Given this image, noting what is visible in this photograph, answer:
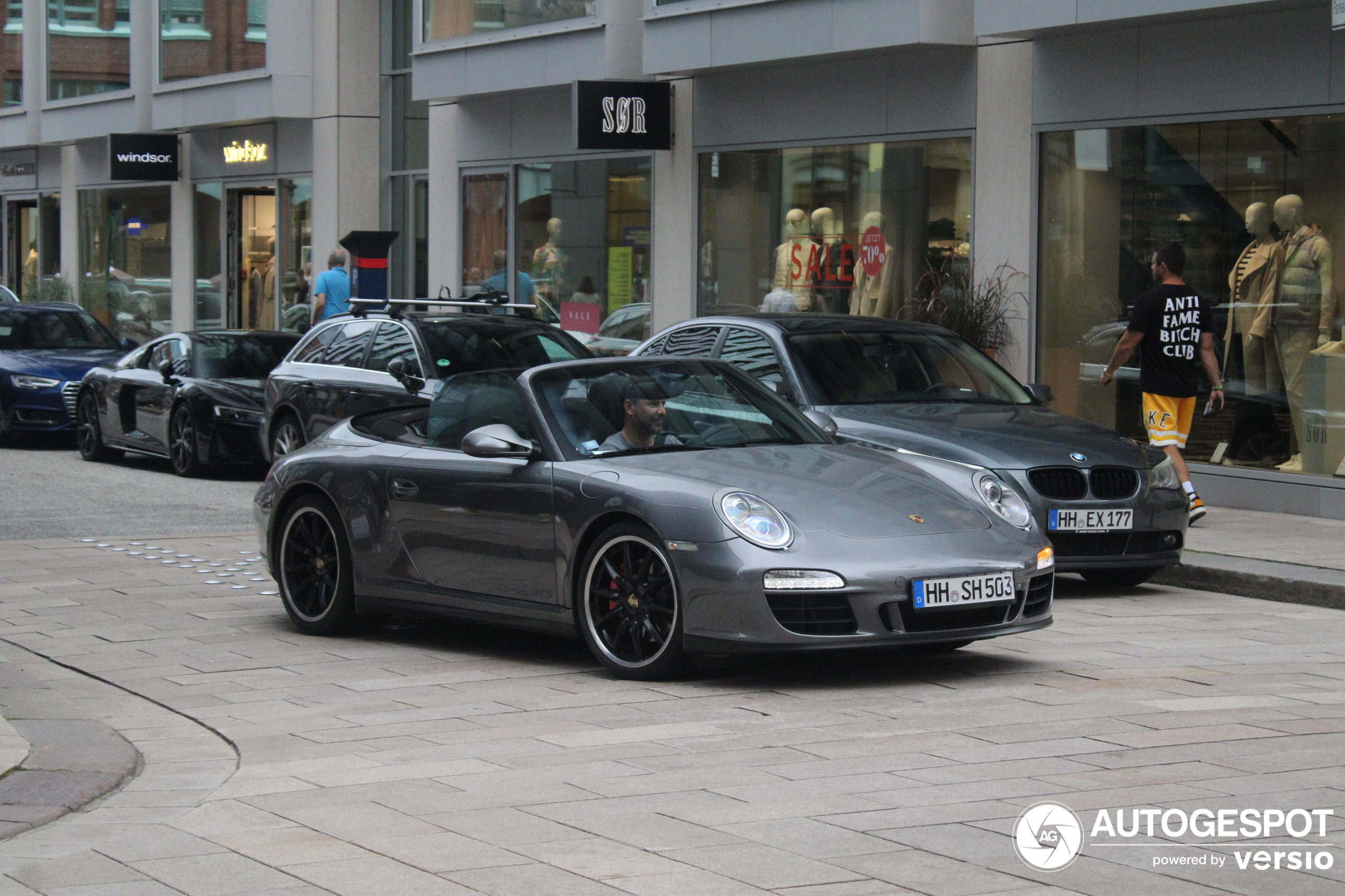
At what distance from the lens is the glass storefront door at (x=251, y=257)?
29.4 metres

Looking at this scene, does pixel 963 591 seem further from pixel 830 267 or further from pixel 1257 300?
pixel 830 267

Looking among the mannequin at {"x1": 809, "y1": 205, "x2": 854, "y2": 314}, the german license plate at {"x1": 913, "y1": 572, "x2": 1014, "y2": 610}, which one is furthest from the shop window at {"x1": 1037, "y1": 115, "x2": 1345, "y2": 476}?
the german license plate at {"x1": 913, "y1": 572, "x2": 1014, "y2": 610}

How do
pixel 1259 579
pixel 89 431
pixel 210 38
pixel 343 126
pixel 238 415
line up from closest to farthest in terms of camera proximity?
pixel 1259 579
pixel 238 415
pixel 89 431
pixel 343 126
pixel 210 38

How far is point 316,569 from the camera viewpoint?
9.10 m

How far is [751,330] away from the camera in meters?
11.6

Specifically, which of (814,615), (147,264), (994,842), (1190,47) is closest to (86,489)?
(1190,47)

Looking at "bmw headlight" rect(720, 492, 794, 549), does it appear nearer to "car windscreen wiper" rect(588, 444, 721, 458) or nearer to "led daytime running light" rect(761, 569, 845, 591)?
"led daytime running light" rect(761, 569, 845, 591)

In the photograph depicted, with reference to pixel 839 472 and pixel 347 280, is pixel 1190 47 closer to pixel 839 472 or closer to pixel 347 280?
pixel 839 472

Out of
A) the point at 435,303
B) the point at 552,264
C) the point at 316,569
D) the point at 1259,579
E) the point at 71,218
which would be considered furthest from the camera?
the point at 71,218

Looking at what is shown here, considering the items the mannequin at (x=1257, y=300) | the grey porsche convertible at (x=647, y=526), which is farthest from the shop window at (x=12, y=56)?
the grey porsche convertible at (x=647, y=526)

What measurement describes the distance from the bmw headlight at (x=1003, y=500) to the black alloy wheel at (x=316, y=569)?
2936 mm

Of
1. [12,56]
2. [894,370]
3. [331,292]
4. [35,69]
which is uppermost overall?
[12,56]

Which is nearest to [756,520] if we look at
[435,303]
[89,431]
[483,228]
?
[435,303]

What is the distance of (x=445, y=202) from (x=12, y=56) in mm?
18563
